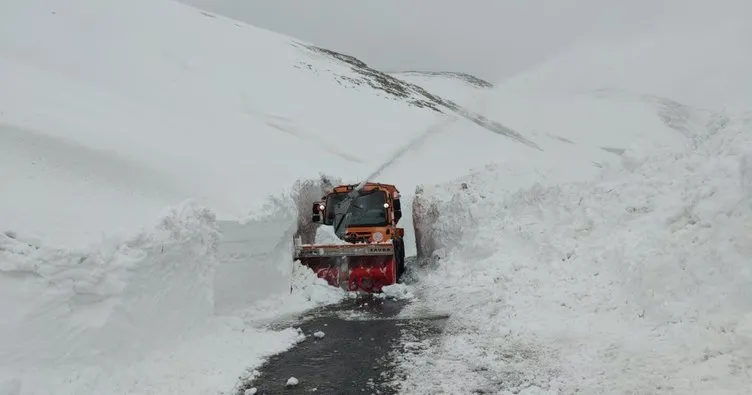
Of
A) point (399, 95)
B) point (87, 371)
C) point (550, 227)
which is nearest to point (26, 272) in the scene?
point (87, 371)

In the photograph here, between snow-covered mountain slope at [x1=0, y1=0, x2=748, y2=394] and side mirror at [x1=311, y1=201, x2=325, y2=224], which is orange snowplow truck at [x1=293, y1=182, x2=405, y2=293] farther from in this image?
snow-covered mountain slope at [x1=0, y1=0, x2=748, y2=394]

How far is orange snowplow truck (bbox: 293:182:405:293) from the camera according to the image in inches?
452

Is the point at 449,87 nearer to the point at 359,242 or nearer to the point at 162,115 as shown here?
the point at 162,115

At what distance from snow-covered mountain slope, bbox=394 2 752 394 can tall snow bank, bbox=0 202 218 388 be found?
3125 millimetres

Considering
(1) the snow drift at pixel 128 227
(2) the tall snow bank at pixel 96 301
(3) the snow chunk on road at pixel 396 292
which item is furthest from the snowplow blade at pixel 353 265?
(2) the tall snow bank at pixel 96 301

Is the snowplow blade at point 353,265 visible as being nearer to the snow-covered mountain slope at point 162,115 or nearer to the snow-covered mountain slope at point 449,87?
the snow-covered mountain slope at point 162,115

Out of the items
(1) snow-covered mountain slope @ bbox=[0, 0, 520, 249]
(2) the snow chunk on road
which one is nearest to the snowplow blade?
(2) the snow chunk on road

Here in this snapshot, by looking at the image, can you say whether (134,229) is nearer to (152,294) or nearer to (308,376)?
(152,294)

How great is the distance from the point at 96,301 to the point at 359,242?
743cm

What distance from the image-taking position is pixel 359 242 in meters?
13.0

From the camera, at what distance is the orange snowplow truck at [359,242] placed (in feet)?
37.7

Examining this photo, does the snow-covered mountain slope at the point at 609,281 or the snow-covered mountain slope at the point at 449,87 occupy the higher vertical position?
the snow-covered mountain slope at the point at 449,87

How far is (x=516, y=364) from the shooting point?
629 cm

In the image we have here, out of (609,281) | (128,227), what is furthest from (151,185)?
(609,281)
